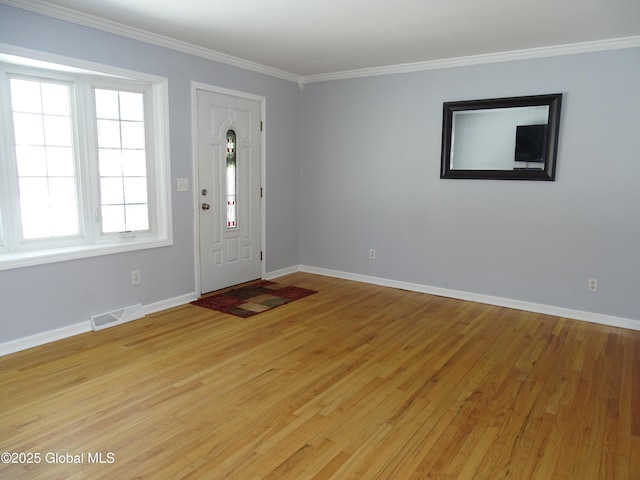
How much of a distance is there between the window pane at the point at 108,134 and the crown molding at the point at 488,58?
8.43ft

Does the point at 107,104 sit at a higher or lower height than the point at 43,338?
higher

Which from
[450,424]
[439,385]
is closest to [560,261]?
[439,385]

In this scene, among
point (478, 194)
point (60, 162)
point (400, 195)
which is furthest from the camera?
point (400, 195)

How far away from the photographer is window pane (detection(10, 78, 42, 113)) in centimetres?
326

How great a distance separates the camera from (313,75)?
5484 mm

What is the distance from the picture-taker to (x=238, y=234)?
5.04 metres

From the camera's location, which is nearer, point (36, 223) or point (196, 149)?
point (36, 223)

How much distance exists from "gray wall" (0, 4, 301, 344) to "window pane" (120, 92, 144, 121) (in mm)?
257

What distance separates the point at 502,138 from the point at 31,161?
4.20 m

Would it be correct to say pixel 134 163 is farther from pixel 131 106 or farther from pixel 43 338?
pixel 43 338

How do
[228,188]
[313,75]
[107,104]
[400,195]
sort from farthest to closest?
[313,75] < [400,195] < [228,188] < [107,104]

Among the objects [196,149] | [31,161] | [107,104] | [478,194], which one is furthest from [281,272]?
[31,161]

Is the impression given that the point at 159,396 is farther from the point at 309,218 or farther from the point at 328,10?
the point at 309,218

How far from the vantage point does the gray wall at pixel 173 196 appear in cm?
320
